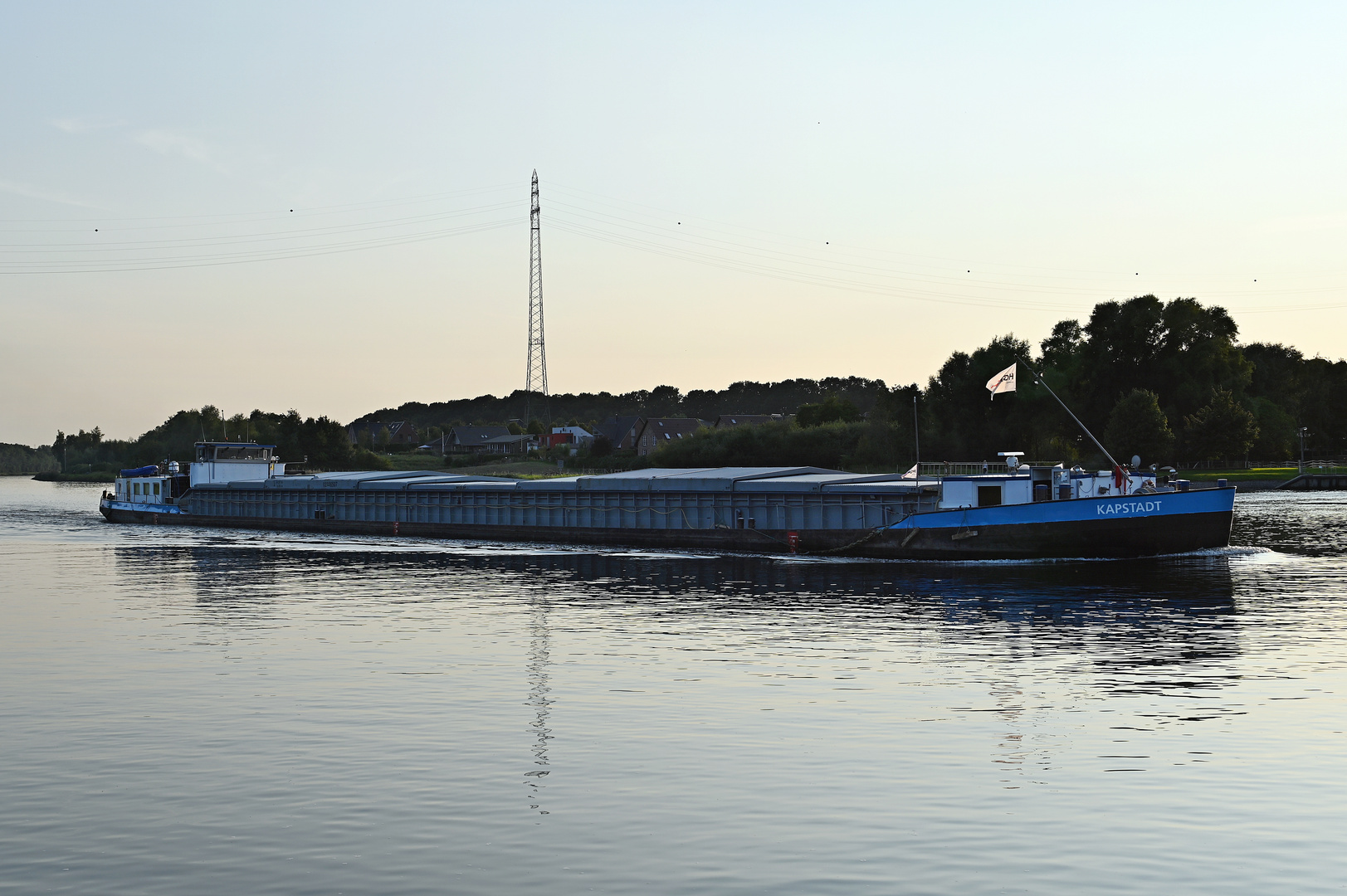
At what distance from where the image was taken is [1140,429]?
139m

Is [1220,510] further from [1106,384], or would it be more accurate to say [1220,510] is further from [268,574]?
[1106,384]

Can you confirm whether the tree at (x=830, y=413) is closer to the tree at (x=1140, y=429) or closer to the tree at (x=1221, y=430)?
the tree at (x=1140, y=429)

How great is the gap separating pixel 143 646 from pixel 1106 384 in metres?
142

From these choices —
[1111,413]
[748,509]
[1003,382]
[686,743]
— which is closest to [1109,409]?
[1111,413]

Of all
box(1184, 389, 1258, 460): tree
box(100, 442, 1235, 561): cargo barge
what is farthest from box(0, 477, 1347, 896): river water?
box(1184, 389, 1258, 460): tree

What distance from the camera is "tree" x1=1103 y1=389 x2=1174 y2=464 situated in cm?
13900

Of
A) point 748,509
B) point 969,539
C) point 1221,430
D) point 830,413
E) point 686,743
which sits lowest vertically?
point 686,743

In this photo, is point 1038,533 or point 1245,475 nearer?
point 1038,533

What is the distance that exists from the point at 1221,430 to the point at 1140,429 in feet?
37.5

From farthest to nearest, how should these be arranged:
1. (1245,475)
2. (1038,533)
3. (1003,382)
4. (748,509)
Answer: (1245,475)
(748,509)
(1003,382)
(1038,533)

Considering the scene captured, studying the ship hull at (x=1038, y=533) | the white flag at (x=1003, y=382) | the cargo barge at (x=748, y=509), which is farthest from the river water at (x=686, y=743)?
the white flag at (x=1003, y=382)

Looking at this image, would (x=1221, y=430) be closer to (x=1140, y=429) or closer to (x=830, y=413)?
Answer: (x=1140, y=429)

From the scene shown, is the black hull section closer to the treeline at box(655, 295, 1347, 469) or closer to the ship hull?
the ship hull

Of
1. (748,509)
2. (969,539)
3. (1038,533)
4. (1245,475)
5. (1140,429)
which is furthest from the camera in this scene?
(1245,475)
